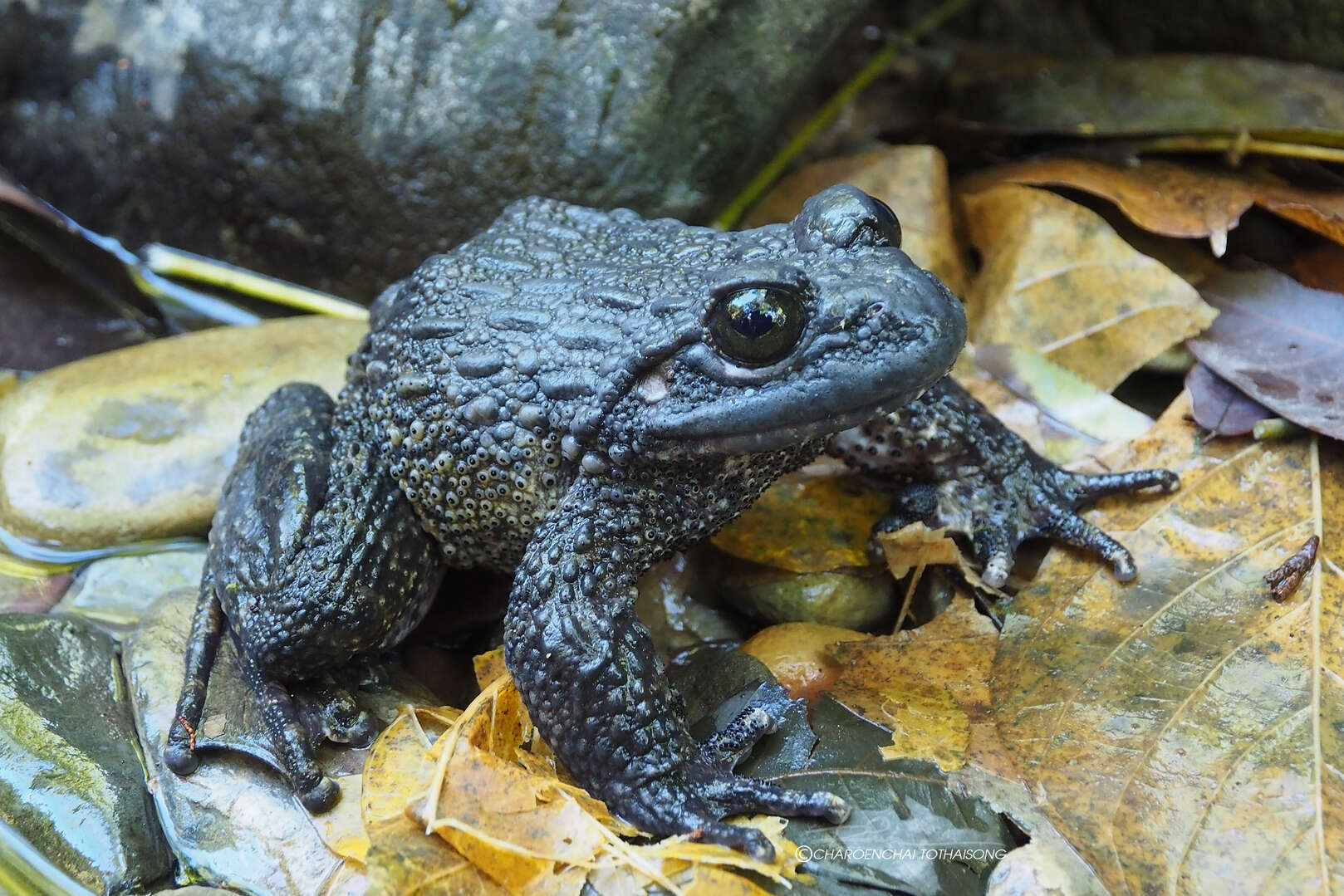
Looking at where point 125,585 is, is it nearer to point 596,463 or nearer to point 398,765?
point 398,765

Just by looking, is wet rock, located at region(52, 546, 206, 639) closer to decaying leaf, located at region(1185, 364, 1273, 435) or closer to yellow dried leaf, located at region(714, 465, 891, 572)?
yellow dried leaf, located at region(714, 465, 891, 572)

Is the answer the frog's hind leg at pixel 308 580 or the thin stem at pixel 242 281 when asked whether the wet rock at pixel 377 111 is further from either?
the frog's hind leg at pixel 308 580

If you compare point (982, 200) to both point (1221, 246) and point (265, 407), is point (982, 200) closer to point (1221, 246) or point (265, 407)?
point (1221, 246)

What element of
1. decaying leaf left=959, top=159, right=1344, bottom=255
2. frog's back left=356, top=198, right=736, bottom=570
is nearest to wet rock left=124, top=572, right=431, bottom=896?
frog's back left=356, top=198, right=736, bottom=570

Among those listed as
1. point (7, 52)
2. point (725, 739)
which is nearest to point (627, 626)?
point (725, 739)

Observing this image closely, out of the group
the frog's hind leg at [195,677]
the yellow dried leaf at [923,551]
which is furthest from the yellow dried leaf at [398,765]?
the yellow dried leaf at [923,551]

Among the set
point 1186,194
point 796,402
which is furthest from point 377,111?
point 1186,194
